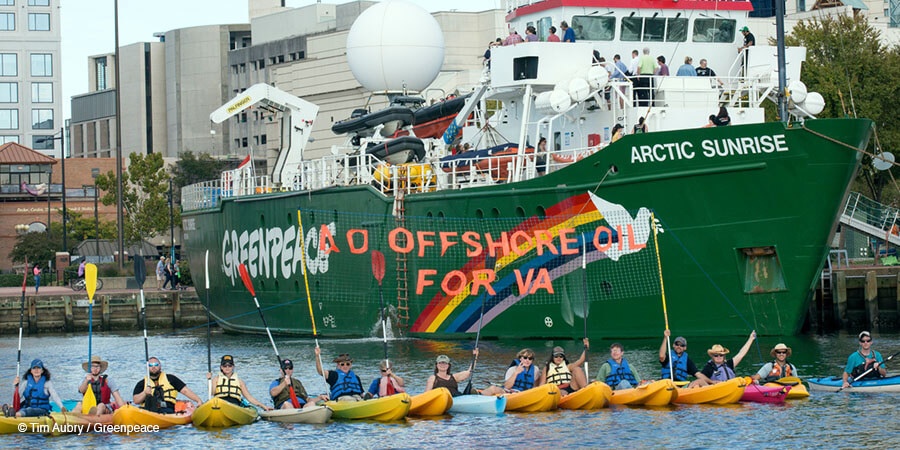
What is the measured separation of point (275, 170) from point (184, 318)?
32.1 ft

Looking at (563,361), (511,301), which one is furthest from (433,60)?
(563,361)

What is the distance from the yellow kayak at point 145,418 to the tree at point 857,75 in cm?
3072

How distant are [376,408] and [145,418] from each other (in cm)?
362

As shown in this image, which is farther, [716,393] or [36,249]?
[36,249]

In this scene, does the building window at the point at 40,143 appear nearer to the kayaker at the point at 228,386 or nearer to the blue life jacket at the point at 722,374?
the kayaker at the point at 228,386

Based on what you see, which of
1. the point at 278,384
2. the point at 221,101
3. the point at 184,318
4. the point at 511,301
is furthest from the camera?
the point at 221,101

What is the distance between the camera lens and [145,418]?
24.0 meters

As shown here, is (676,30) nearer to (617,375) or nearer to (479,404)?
(617,375)

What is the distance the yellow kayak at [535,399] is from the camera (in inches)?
980

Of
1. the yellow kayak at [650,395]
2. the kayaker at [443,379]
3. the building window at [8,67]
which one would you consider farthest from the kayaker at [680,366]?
the building window at [8,67]

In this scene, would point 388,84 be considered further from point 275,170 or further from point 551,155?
Answer: point 551,155

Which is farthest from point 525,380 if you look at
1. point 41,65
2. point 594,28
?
point 41,65

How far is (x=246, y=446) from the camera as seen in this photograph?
74.7 ft

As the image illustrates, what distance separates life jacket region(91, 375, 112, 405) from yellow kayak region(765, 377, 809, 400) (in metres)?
10.8
